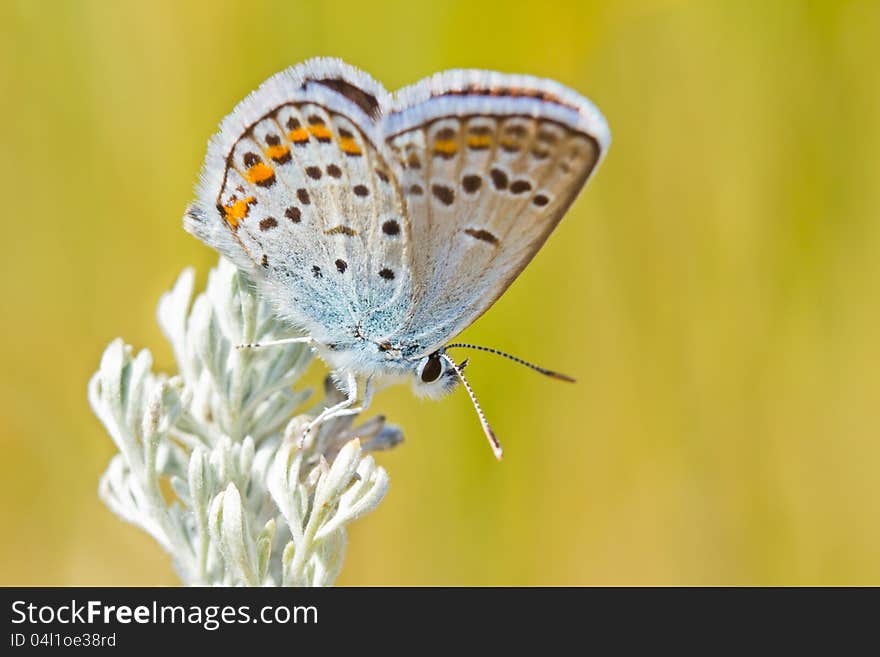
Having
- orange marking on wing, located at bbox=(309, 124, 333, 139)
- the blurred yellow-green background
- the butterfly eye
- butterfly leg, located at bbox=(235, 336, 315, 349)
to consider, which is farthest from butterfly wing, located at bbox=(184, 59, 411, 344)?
the blurred yellow-green background

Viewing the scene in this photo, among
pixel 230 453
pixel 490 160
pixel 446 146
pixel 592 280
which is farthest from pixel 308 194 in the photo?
pixel 592 280

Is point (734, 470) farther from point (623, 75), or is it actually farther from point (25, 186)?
point (25, 186)

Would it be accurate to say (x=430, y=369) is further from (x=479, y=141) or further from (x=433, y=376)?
(x=479, y=141)

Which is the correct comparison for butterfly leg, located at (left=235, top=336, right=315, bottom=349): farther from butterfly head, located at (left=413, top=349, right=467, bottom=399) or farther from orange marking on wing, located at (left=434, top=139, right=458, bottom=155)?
orange marking on wing, located at (left=434, top=139, right=458, bottom=155)

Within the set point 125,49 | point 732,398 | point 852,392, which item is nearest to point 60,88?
point 125,49

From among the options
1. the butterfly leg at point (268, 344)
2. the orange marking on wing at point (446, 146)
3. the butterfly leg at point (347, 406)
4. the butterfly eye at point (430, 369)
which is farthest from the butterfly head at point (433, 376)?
the orange marking on wing at point (446, 146)
